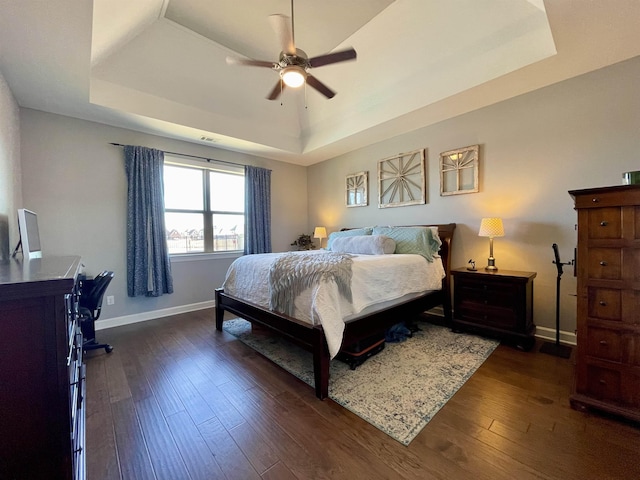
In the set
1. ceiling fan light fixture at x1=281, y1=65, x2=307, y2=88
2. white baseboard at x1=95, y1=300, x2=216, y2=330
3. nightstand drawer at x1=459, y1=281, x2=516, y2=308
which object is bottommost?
white baseboard at x1=95, y1=300, x2=216, y2=330

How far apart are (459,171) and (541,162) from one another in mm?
828

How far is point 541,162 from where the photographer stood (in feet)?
9.55

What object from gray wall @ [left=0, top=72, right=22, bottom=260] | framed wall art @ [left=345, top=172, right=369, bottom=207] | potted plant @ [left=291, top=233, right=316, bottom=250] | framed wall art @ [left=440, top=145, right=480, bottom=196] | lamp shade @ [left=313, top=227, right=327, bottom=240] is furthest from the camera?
potted plant @ [left=291, top=233, right=316, bottom=250]

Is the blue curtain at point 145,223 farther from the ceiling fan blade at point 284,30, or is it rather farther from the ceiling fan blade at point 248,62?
the ceiling fan blade at point 284,30

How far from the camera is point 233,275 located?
317 centimetres

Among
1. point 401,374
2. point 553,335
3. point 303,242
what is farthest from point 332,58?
point 303,242

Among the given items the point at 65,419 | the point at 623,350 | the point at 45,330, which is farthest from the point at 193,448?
the point at 623,350

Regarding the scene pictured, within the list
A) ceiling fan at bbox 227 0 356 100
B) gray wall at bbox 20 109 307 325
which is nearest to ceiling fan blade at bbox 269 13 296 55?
ceiling fan at bbox 227 0 356 100

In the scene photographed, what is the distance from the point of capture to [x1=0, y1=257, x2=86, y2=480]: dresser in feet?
2.60

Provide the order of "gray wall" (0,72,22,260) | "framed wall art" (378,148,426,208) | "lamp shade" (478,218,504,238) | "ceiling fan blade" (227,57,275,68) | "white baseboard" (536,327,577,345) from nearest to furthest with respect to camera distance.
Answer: "gray wall" (0,72,22,260) < "ceiling fan blade" (227,57,275,68) < "white baseboard" (536,327,577,345) < "lamp shade" (478,218,504,238) < "framed wall art" (378,148,426,208)

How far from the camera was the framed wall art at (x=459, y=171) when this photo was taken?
337cm

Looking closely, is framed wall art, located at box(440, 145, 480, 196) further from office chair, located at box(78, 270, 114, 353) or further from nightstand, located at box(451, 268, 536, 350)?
office chair, located at box(78, 270, 114, 353)

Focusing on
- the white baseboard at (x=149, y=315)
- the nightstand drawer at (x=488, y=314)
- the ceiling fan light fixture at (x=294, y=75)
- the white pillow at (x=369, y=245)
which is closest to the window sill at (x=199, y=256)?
the white baseboard at (x=149, y=315)

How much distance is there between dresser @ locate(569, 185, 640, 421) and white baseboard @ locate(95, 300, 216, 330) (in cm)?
439
